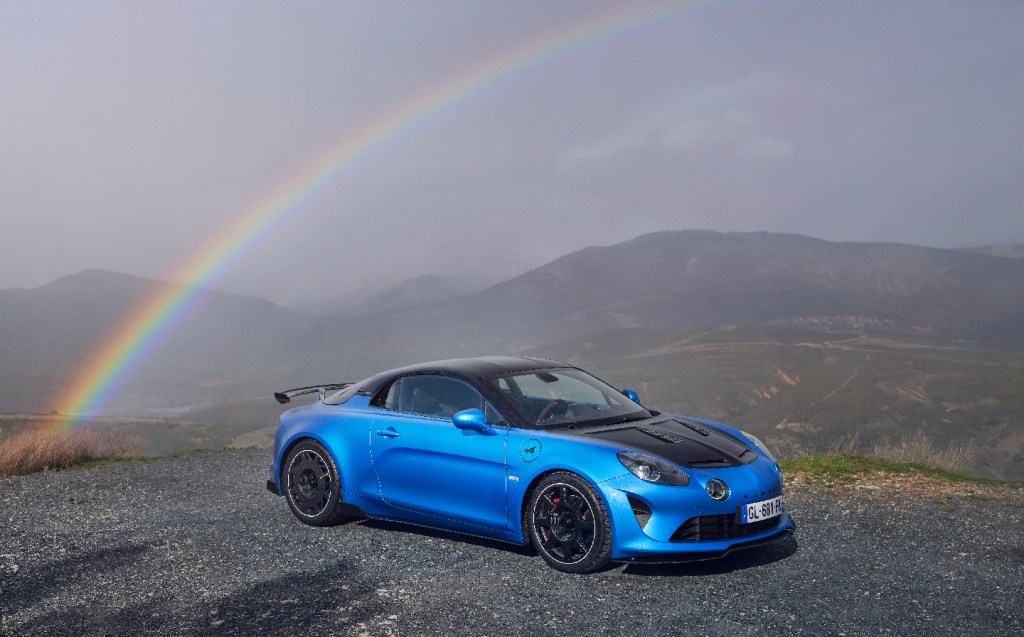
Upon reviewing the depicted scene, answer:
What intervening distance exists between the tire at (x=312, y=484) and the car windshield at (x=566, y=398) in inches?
71.7

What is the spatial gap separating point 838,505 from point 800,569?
2.48 meters

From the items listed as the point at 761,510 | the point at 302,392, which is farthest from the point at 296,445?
the point at 761,510

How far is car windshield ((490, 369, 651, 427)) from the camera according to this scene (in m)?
6.66

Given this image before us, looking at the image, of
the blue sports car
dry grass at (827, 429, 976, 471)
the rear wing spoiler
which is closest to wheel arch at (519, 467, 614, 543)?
the blue sports car

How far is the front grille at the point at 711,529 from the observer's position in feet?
18.3

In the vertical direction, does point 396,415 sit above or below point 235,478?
above

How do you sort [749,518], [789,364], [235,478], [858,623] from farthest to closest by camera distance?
[789,364] → [235,478] → [749,518] → [858,623]

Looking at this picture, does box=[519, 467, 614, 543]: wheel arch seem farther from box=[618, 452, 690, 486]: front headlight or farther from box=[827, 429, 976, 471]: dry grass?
box=[827, 429, 976, 471]: dry grass

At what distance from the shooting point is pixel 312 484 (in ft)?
24.9

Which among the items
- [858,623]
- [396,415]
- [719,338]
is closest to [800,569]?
[858,623]

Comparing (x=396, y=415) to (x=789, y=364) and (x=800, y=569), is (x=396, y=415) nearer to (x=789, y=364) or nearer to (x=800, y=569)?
(x=800, y=569)

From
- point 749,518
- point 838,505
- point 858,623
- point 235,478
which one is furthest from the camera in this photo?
point 235,478

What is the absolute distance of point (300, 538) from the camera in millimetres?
7113

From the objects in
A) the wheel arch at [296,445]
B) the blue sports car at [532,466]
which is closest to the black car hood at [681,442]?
the blue sports car at [532,466]
